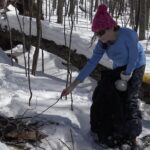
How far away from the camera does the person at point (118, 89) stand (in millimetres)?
3450

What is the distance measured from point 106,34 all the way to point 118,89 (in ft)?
1.65

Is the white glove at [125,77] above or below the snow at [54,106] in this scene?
above

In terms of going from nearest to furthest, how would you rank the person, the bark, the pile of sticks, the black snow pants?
the pile of sticks < the person < the black snow pants < the bark

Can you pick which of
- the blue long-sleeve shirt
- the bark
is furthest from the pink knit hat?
the bark

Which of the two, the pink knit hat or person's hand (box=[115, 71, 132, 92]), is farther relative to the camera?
person's hand (box=[115, 71, 132, 92])

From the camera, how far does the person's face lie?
11.1ft

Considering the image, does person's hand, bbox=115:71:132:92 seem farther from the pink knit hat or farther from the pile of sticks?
the pile of sticks

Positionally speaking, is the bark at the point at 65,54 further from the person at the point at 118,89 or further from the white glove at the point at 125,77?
the white glove at the point at 125,77

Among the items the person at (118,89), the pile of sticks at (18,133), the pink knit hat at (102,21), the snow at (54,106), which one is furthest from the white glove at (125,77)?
the pile of sticks at (18,133)

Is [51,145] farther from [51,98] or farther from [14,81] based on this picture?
[14,81]

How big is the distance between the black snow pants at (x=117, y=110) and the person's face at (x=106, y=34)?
32cm

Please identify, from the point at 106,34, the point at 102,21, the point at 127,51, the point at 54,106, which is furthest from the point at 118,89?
the point at 54,106

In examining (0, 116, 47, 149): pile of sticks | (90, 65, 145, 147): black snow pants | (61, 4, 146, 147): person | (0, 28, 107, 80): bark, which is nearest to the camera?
(0, 116, 47, 149): pile of sticks

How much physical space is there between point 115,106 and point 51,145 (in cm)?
64
